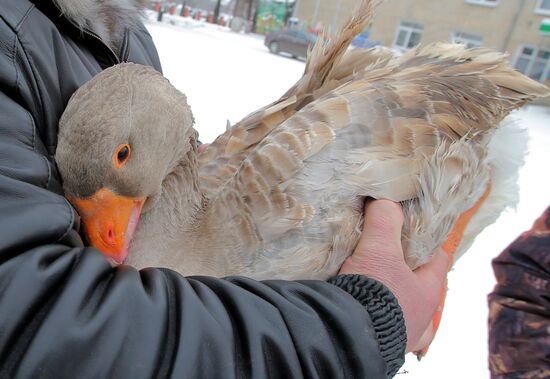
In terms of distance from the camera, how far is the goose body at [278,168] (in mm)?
1055

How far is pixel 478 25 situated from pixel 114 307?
68.2ft

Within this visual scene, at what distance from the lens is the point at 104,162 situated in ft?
3.36

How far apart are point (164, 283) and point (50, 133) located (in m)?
0.47

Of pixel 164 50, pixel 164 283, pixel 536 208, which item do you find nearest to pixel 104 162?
pixel 164 283

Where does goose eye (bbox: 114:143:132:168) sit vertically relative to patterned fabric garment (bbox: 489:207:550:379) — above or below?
above

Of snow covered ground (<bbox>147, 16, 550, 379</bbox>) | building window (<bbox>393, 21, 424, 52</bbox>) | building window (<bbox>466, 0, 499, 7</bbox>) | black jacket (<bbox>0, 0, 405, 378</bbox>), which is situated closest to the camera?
black jacket (<bbox>0, 0, 405, 378</bbox>)

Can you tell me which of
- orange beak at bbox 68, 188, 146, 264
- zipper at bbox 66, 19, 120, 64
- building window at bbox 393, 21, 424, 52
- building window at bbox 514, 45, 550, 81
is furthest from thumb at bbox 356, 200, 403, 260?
building window at bbox 393, 21, 424, 52

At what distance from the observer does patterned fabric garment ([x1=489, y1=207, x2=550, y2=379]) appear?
1.30 metres

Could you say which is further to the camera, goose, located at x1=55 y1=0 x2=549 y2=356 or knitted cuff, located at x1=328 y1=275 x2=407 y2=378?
goose, located at x1=55 y1=0 x2=549 y2=356

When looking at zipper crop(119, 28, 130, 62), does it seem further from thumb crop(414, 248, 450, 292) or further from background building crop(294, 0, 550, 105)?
background building crop(294, 0, 550, 105)

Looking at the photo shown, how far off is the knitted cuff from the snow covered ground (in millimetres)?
538

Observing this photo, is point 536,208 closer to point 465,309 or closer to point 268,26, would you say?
point 465,309

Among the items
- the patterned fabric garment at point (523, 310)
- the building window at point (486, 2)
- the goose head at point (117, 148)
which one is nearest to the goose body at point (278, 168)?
the goose head at point (117, 148)

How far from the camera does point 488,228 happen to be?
13.0 ft
